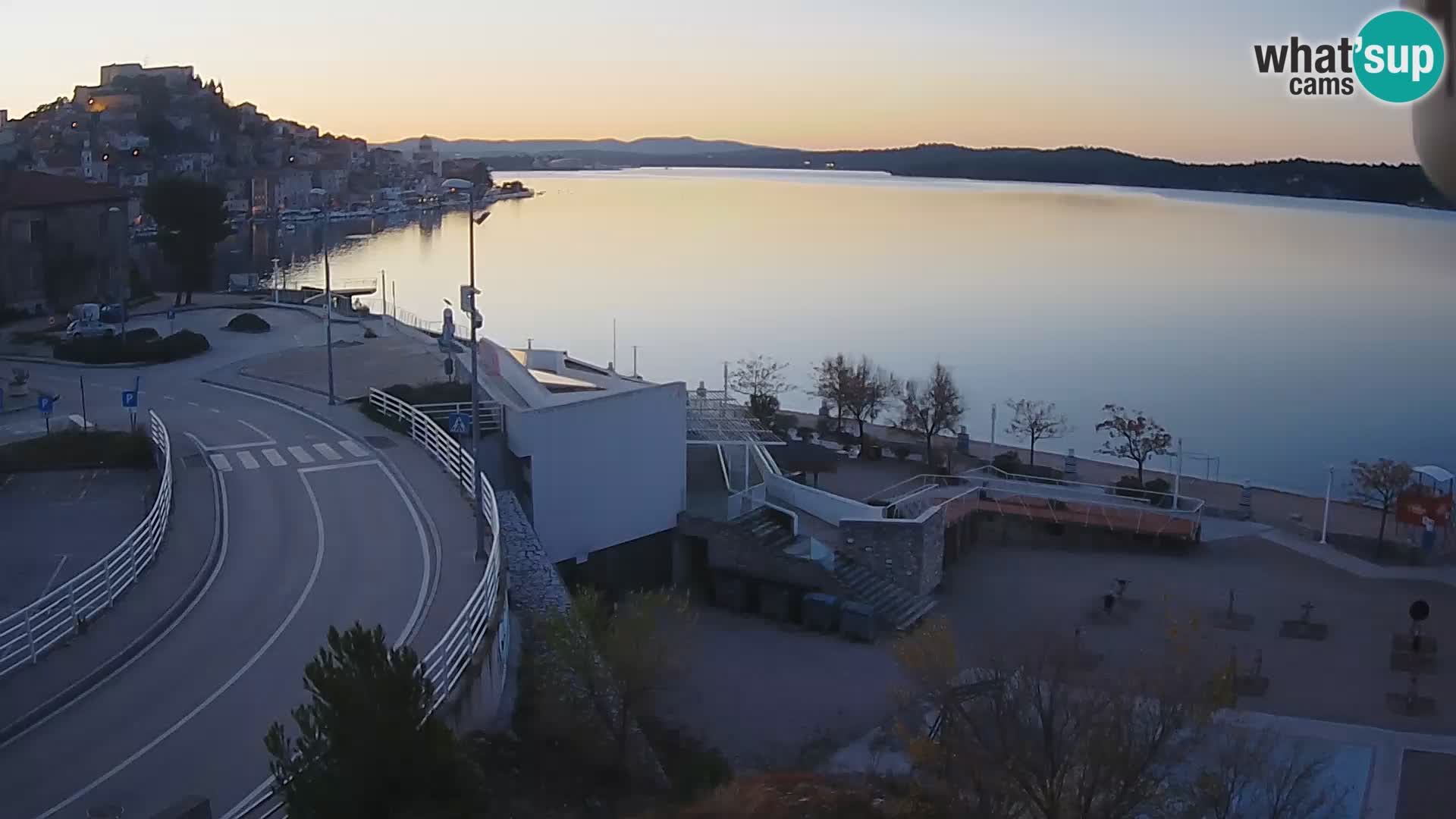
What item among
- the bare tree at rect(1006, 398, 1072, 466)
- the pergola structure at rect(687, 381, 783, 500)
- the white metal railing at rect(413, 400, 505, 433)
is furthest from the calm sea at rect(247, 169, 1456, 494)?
the white metal railing at rect(413, 400, 505, 433)

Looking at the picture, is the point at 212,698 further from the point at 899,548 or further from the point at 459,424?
the point at 899,548

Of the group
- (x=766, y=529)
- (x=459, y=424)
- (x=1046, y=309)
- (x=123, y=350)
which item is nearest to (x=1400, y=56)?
(x=459, y=424)

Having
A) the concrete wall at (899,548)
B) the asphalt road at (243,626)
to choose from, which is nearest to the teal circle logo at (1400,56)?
the asphalt road at (243,626)

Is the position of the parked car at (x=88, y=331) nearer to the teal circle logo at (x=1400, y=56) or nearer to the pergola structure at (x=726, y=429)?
the pergola structure at (x=726, y=429)

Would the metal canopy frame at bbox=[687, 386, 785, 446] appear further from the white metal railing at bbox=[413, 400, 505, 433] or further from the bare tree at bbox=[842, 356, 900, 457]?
the bare tree at bbox=[842, 356, 900, 457]

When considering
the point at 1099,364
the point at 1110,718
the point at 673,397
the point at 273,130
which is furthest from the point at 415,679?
the point at 273,130
